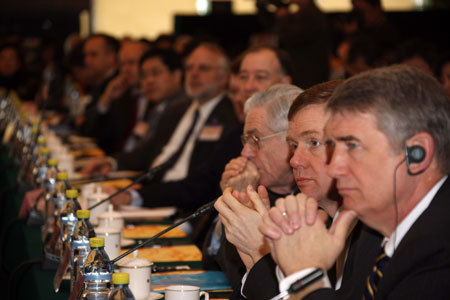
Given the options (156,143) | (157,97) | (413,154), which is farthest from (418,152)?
(157,97)

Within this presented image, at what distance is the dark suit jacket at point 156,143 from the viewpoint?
15.3 ft

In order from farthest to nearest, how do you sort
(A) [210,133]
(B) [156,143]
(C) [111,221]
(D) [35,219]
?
(B) [156,143] < (A) [210,133] < (D) [35,219] < (C) [111,221]

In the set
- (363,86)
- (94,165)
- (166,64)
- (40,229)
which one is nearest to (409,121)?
(363,86)

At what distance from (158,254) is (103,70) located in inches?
211

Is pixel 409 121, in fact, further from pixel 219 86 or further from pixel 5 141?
pixel 5 141

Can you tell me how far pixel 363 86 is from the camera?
55.1 inches

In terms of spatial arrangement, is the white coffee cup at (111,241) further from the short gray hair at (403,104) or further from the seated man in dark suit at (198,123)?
the seated man in dark suit at (198,123)

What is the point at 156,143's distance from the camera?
15.6ft

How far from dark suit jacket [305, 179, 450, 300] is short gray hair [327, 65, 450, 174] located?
0.09 m

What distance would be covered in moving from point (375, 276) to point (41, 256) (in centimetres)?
129

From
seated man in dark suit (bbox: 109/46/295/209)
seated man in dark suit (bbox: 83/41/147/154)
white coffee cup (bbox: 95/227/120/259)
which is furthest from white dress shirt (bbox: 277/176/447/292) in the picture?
seated man in dark suit (bbox: 83/41/147/154)

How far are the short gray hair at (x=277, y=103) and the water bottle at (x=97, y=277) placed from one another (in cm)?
90

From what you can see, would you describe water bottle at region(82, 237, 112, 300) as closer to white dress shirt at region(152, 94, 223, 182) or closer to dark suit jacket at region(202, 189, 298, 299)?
dark suit jacket at region(202, 189, 298, 299)

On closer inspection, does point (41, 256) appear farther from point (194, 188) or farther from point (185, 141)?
point (185, 141)
